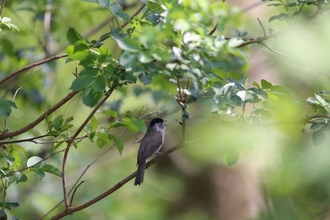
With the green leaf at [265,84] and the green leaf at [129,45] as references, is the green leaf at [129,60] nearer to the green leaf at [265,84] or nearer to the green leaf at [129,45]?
the green leaf at [129,45]

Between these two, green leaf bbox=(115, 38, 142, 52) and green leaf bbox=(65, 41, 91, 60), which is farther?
green leaf bbox=(65, 41, 91, 60)

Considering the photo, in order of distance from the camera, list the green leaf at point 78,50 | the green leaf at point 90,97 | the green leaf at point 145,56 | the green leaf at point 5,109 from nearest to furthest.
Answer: the green leaf at point 145,56 → the green leaf at point 78,50 → the green leaf at point 90,97 → the green leaf at point 5,109

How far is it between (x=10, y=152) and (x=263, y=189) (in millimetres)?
1739

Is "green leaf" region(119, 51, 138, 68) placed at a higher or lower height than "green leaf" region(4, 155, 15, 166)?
higher

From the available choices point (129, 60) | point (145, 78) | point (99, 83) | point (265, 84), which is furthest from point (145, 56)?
point (265, 84)

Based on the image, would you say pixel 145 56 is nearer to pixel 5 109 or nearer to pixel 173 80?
pixel 173 80

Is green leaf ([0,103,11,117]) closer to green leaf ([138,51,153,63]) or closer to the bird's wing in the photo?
green leaf ([138,51,153,63])

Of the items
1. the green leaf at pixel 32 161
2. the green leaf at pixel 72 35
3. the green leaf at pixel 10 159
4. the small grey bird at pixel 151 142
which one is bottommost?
the small grey bird at pixel 151 142

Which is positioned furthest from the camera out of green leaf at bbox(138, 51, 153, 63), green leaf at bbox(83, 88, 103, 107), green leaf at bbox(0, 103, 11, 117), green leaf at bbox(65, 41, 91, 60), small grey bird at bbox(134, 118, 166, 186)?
small grey bird at bbox(134, 118, 166, 186)

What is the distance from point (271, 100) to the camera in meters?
2.31

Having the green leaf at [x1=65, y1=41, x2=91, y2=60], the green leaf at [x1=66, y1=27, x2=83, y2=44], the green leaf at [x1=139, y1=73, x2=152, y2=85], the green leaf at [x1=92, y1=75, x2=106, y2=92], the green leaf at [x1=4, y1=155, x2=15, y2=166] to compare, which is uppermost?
the green leaf at [x1=66, y1=27, x2=83, y2=44]

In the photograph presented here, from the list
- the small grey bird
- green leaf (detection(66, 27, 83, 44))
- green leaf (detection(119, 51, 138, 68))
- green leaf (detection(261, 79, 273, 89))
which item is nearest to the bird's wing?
the small grey bird

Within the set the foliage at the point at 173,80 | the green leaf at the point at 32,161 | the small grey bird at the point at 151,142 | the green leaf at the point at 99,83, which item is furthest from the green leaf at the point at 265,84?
the small grey bird at the point at 151,142

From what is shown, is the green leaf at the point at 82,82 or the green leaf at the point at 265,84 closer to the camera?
the green leaf at the point at 82,82
